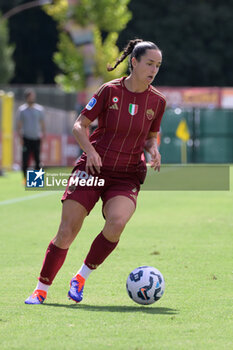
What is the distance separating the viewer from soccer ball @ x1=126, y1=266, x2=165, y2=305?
20.9 feet

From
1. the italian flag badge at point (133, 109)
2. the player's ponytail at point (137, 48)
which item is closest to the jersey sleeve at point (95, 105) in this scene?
the italian flag badge at point (133, 109)

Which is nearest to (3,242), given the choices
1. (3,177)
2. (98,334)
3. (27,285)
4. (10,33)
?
(27,285)

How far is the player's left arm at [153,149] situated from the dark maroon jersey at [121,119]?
9 cm

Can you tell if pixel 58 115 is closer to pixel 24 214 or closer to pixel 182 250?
pixel 24 214

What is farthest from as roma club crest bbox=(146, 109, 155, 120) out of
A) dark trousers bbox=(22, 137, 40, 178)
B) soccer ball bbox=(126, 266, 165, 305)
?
dark trousers bbox=(22, 137, 40, 178)

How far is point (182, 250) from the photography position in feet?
31.3

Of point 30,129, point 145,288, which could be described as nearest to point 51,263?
point 145,288

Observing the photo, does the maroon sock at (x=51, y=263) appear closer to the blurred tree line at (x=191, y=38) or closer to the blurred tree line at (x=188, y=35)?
the blurred tree line at (x=188, y=35)

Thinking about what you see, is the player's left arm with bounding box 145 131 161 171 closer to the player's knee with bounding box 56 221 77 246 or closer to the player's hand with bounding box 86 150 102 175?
the player's hand with bounding box 86 150 102 175

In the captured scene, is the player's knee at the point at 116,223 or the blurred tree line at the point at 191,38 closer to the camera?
the player's knee at the point at 116,223

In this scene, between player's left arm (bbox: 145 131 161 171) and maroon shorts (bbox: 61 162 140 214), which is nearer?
maroon shorts (bbox: 61 162 140 214)

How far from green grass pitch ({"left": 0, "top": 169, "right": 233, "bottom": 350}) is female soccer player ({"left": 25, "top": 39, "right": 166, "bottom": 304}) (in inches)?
12.2

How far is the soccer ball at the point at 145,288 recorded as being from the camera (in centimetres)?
638

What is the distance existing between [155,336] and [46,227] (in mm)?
6913
